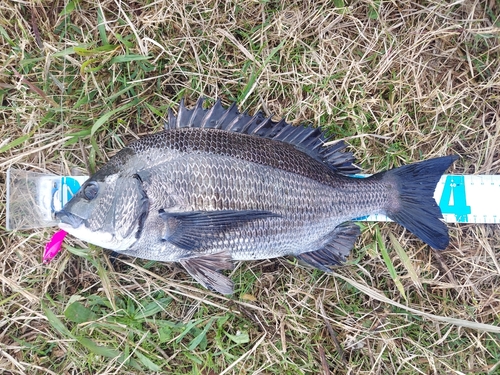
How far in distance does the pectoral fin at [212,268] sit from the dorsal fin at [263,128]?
0.88 m

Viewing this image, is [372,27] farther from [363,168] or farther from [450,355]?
[450,355]

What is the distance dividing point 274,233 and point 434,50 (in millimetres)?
2072

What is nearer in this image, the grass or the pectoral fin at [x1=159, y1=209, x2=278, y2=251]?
the pectoral fin at [x1=159, y1=209, x2=278, y2=251]

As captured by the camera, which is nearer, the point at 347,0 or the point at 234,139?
the point at 234,139

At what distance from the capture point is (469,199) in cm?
322

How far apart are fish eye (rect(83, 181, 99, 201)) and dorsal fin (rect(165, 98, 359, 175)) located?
63 centimetres

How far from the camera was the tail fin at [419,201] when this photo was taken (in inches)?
115

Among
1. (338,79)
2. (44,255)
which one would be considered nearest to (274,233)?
(338,79)

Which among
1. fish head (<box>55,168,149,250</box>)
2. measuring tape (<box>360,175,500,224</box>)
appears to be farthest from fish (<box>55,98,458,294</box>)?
measuring tape (<box>360,175,500,224</box>)

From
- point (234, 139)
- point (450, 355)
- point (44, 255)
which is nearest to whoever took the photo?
point (234, 139)

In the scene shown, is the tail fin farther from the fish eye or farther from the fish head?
the fish eye

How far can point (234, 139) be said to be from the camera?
271 centimetres

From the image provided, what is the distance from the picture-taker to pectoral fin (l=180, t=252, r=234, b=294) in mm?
2697

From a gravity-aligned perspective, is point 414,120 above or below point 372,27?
below
